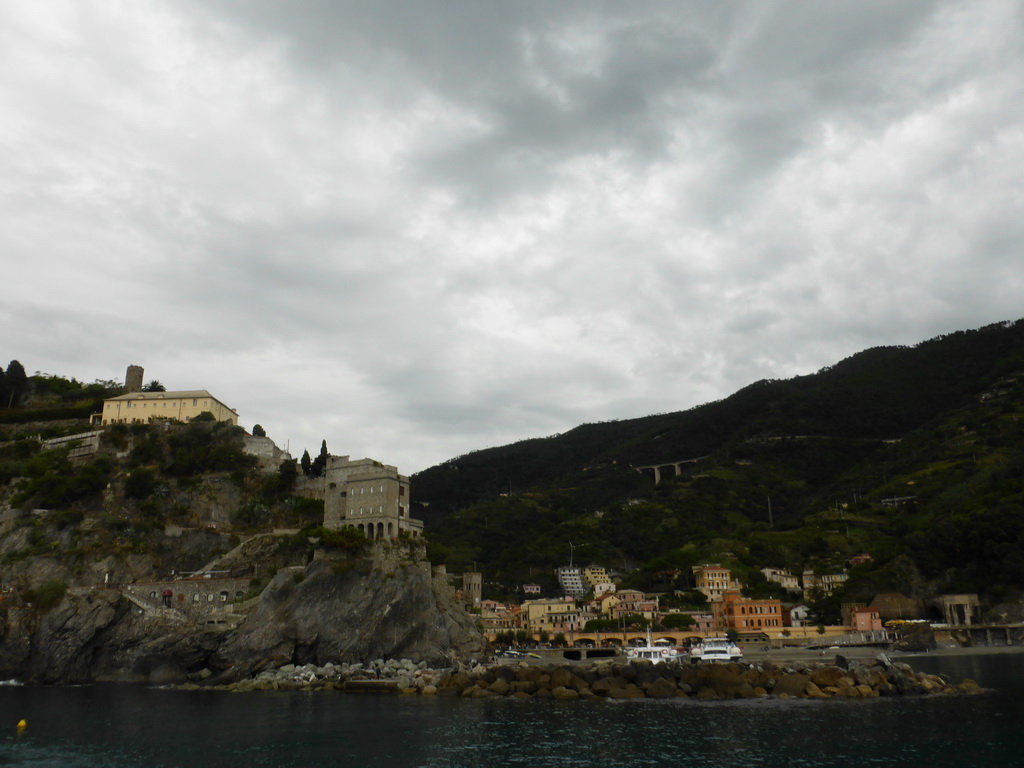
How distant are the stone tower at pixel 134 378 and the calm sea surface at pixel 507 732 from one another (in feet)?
189

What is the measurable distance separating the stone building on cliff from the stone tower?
4410 cm

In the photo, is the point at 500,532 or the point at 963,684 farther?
the point at 500,532

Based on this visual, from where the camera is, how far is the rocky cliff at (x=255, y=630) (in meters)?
57.9

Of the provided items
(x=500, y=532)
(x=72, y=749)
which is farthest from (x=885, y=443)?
(x=72, y=749)

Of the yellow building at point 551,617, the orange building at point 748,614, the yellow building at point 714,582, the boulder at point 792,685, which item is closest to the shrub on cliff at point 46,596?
the yellow building at point 551,617

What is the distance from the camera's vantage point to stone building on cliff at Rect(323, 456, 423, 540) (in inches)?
2586

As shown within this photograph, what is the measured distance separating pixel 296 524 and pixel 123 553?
15531 mm

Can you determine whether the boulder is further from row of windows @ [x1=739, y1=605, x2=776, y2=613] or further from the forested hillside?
row of windows @ [x1=739, y1=605, x2=776, y2=613]

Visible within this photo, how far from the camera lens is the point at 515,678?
168 ft

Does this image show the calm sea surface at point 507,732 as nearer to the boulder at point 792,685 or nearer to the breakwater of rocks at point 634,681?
the boulder at point 792,685

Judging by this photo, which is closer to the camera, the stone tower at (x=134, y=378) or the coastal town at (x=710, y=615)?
the coastal town at (x=710, y=615)

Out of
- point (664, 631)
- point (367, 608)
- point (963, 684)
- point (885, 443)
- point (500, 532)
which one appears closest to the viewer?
point (963, 684)

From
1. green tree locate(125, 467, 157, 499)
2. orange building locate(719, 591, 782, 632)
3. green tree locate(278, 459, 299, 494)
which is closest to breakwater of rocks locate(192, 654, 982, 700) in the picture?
green tree locate(278, 459, 299, 494)

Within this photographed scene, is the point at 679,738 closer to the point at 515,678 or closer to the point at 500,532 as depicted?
the point at 515,678
